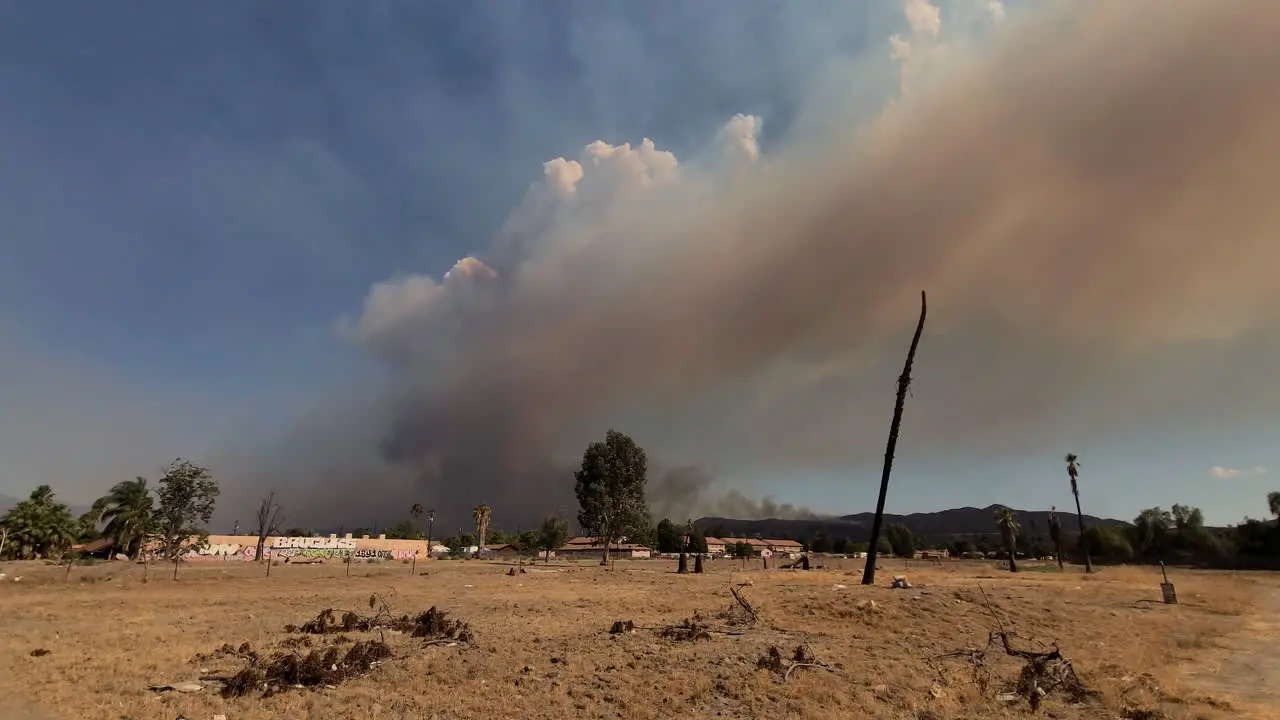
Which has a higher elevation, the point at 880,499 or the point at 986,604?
the point at 880,499

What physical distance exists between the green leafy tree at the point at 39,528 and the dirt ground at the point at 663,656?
55111 millimetres

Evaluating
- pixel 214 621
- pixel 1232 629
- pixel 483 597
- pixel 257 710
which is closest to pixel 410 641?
pixel 257 710

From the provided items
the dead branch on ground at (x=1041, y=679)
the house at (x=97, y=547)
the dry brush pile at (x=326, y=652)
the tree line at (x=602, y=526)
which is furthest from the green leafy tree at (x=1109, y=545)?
the house at (x=97, y=547)

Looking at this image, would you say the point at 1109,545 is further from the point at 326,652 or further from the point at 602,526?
the point at 326,652

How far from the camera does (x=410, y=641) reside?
17.0 metres

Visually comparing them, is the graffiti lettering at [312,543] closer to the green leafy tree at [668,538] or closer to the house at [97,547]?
the house at [97,547]

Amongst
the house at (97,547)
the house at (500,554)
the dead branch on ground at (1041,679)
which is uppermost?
the dead branch on ground at (1041,679)

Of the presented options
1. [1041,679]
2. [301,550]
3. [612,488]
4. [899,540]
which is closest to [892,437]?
[1041,679]

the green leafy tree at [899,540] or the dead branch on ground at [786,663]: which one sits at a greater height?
the dead branch on ground at [786,663]

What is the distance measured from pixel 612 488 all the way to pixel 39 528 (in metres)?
65.9

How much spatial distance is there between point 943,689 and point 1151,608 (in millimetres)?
21388

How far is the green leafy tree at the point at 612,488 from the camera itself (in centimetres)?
8744

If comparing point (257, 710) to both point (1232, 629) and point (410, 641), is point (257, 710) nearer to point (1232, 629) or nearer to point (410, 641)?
point (410, 641)

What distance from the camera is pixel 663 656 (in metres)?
15.3
